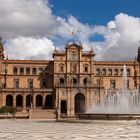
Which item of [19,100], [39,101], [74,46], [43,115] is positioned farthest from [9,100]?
[43,115]

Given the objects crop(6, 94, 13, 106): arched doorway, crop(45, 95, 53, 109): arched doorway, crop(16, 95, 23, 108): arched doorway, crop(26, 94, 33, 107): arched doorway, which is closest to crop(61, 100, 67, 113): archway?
crop(45, 95, 53, 109): arched doorway

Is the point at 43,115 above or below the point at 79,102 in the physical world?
below

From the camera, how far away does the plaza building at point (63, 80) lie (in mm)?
92688

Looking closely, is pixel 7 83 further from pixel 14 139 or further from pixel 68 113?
pixel 14 139

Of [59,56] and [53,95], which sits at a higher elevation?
[59,56]

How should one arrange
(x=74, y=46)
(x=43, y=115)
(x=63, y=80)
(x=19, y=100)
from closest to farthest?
(x=43, y=115) → (x=74, y=46) → (x=63, y=80) → (x=19, y=100)

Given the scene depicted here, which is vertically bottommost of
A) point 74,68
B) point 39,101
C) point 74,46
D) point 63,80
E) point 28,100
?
point 39,101

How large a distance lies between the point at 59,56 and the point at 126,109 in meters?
49.5

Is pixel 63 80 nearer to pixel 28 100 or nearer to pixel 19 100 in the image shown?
pixel 28 100

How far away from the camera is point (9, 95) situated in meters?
97.8

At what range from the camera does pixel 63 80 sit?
9844 cm

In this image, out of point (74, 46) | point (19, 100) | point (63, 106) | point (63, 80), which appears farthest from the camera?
point (19, 100)

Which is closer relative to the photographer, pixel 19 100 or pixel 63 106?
pixel 63 106

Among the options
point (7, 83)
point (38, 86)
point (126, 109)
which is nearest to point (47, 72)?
point (38, 86)
